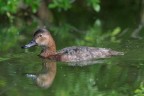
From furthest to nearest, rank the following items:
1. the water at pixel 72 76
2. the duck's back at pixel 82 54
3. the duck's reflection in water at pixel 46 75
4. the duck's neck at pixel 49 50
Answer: the duck's neck at pixel 49 50 < the duck's back at pixel 82 54 < the duck's reflection in water at pixel 46 75 < the water at pixel 72 76

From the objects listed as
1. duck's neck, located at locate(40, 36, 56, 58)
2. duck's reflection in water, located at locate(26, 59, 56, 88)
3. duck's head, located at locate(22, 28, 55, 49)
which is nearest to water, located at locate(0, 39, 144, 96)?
duck's reflection in water, located at locate(26, 59, 56, 88)

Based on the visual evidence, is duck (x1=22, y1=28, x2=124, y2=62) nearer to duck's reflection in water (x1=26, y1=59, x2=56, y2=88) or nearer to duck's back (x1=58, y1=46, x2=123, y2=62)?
duck's back (x1=58, y1=46, x2=123, y2=62)

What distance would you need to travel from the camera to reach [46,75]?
11.5 metres

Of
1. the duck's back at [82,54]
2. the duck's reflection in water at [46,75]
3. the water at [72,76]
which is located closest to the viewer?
the water at [72,76]

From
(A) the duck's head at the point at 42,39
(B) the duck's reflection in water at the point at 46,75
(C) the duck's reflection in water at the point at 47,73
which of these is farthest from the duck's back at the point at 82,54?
(A) the duck's head at the point at 42,39

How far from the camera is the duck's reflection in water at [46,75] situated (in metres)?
10.8

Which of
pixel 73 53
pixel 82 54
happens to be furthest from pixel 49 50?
pixel 82 54

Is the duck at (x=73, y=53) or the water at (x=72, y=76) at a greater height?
the duck at (x=73, y=53)

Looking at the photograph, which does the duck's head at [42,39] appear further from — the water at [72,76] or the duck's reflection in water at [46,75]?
the duck's reflection in water at [46,75]

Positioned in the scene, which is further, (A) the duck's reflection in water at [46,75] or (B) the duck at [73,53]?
(B) the duck at [73,53]

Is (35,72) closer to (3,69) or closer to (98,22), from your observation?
(3,69)

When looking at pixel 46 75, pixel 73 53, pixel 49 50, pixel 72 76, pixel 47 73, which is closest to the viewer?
pixel 72 76

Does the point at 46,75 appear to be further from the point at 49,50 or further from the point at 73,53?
the point at 49,50

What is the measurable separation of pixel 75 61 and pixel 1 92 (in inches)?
111
